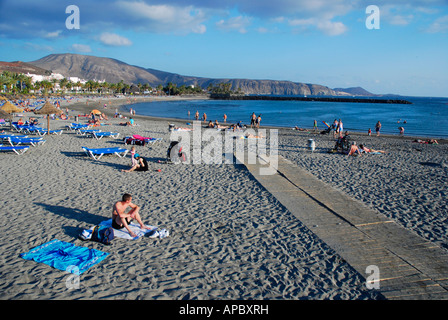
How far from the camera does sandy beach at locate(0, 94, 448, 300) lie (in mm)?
3941

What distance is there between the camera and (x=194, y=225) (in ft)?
19.2

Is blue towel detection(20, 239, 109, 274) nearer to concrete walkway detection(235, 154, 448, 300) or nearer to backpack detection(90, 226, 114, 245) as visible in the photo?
backpack detection(90, 226, 114, 245)

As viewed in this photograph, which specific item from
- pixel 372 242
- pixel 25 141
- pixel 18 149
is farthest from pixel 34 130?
pixel 372 242

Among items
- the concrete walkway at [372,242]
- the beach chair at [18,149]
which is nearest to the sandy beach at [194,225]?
the concrete walkway at [372,242]

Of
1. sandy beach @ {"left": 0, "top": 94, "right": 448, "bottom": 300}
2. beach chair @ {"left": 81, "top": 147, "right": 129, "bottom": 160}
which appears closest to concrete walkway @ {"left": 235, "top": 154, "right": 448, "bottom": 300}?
sandy beach @ {"left": 0, "top": 94, "right": 448, "bottom": 300}

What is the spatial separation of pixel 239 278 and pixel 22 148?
11.9 meters

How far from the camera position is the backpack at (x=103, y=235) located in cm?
504

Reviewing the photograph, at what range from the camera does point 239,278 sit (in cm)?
416

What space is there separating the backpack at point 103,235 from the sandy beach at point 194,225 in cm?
9

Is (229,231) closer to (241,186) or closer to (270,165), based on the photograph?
(241,186)

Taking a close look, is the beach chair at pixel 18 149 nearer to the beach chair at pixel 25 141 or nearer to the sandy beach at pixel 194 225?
the sandy beach at pixel 194 225

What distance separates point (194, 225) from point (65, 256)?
2322 millimetres

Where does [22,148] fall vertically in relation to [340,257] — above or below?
above
